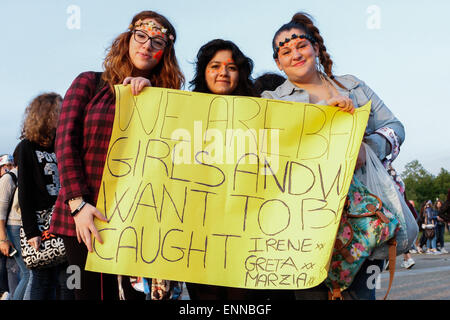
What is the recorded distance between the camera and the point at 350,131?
250cm

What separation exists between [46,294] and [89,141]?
1.84 metres

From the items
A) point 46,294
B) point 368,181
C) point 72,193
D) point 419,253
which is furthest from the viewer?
point 419,253

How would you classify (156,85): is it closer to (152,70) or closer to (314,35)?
(152,70)

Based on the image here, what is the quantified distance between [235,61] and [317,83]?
0.61 m

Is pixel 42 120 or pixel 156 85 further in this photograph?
pixel 42 120

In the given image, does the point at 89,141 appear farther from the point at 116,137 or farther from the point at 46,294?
the point at 46,294

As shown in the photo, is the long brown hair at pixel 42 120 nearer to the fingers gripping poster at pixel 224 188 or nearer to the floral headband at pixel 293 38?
the fingers gripping poster at pixel 224 188

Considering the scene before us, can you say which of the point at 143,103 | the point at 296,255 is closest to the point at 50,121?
the point at 143,103

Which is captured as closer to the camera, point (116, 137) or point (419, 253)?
point (116, 137)

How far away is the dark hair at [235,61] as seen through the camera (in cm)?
313

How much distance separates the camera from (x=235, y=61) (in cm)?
313

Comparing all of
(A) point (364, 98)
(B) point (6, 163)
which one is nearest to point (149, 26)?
(A) point (364, 98)

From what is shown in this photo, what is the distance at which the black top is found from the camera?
143 inches

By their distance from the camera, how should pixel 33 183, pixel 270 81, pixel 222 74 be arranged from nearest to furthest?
pixel 222 74
pixel 33 183
pixel 270 81
